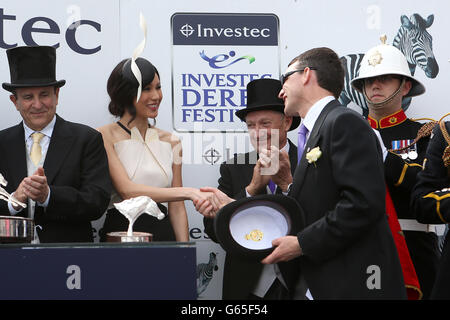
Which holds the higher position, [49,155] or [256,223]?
[49,155]

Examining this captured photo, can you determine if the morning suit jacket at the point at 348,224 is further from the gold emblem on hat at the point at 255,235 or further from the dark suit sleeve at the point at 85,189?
the dark suit sleeve at the point at 85,189

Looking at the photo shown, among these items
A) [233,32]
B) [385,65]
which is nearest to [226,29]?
[233,32]

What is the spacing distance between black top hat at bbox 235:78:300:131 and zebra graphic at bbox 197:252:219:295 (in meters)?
0.93

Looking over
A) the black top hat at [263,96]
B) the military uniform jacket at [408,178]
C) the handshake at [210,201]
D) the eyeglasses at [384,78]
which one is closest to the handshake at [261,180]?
the handshake at [210,201]

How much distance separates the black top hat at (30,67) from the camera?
4.53m

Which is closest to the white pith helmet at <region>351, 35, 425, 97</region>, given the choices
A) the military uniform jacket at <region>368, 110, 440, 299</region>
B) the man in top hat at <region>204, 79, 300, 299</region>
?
the military uniform jacket at <region>368, 110, 440, 299</region>

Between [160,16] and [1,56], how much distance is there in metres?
1.00

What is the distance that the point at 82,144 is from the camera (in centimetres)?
449

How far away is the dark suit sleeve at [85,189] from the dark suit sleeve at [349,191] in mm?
1325

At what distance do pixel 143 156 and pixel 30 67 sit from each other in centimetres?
85

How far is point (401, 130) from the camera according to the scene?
4.86 metres

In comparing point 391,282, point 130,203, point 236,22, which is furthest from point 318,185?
point 236,22

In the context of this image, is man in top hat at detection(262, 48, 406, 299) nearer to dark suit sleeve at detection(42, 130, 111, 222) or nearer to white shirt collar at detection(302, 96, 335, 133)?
white shirt collar at detection(302, 96, 335, 133)

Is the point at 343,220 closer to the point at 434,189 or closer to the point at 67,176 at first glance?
the point at 434,189
